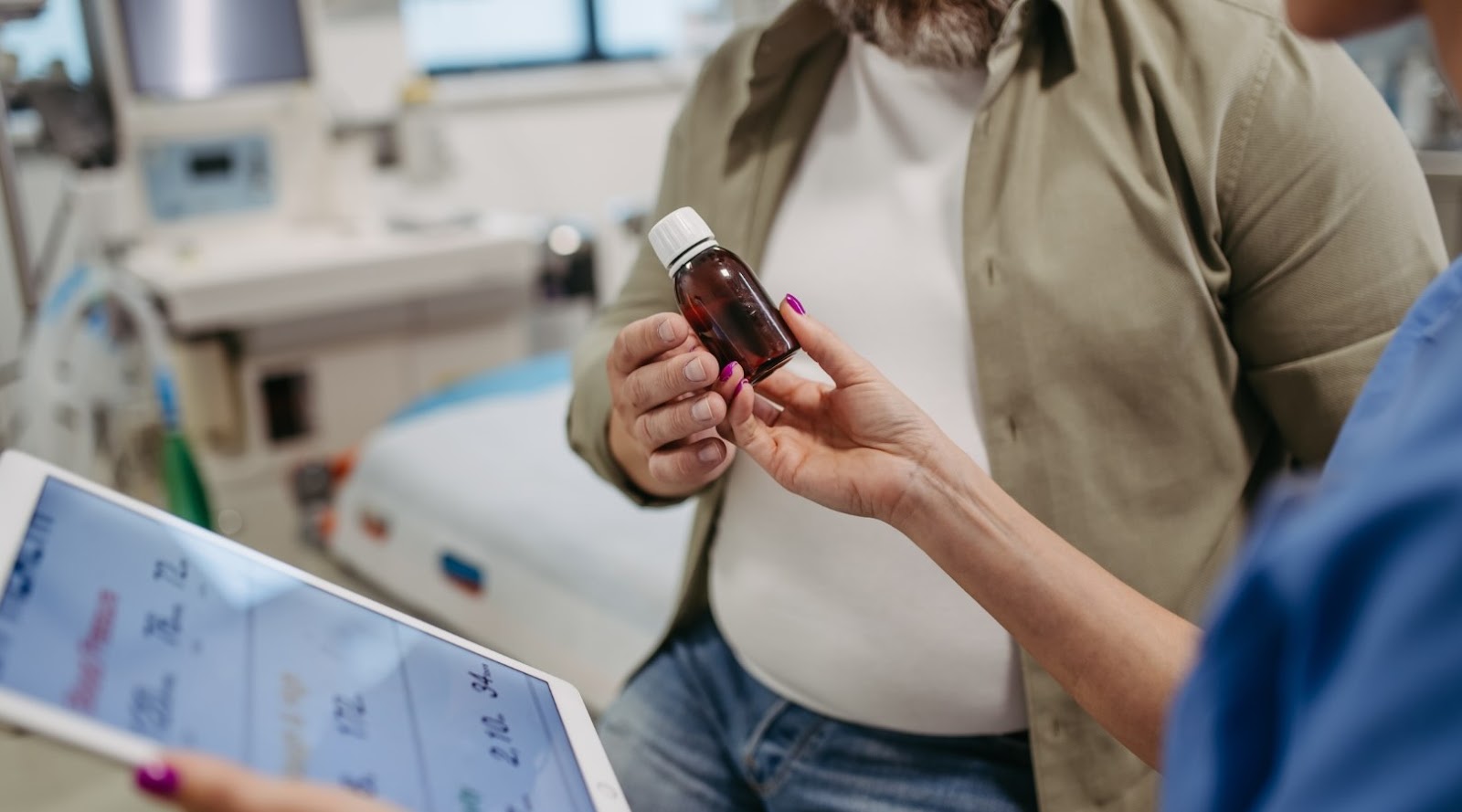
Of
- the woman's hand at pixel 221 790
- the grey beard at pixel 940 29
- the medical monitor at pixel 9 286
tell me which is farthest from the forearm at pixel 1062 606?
the medical monitor at pixel 9 286

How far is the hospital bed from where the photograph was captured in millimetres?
1734

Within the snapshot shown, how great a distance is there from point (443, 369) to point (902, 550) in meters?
2.12

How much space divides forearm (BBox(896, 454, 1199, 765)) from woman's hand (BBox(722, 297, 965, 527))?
2 centimetres

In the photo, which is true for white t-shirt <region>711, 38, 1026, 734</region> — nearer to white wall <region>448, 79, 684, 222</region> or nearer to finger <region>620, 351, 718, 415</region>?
finger <region>620, 351, 718, 415</region>

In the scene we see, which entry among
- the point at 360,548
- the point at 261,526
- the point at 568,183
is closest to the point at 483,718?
the point at 360,548

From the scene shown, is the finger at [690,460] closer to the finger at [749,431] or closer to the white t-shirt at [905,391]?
the finger at [749,431]

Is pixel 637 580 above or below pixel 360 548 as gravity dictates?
above

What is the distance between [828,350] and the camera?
0.85 meters

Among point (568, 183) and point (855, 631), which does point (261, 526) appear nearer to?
point (568, 183)

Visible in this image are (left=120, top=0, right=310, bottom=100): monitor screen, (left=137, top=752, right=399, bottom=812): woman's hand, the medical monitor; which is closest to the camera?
(left=137, top=752, right=399, bottom=812): woman's hand

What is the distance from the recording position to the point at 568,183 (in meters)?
3.99

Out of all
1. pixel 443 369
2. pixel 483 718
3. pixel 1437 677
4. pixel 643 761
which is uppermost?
pixel 1437 677

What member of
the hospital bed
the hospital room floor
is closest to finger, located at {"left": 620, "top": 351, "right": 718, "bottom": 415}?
the hospital bed

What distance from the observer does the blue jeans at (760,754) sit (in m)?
0.96
